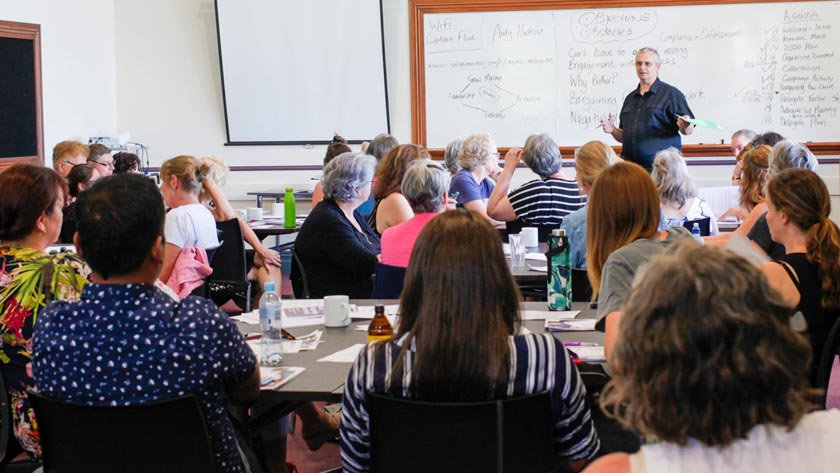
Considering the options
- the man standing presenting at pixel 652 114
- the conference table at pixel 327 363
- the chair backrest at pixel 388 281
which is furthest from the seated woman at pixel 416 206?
the man standing presenting at pixel 652 114

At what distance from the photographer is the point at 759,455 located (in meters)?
1.32

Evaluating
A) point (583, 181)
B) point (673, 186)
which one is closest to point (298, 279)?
point (583, 181)

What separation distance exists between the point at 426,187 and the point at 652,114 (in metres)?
Result: 3.64

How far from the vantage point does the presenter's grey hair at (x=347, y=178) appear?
4645mm

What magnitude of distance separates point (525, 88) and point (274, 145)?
2.36 metres

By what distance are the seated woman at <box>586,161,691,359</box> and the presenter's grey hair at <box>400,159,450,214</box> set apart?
4.34 ft

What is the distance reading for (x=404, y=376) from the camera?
2.04 meters

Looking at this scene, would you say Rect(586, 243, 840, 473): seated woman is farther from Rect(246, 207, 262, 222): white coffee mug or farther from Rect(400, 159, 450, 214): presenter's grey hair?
Rect(246, 207, 262, 222): white coffee mug

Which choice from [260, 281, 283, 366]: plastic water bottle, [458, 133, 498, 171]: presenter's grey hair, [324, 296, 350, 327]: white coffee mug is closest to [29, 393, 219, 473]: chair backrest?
[260, 281, 283, 366]: plastic water bottle

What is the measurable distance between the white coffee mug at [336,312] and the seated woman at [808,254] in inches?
53.1

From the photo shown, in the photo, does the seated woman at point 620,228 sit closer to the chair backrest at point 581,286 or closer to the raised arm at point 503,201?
the chair backrest at point 581,286

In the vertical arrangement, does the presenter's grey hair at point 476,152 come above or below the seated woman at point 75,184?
above

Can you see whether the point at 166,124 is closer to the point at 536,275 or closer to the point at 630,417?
the point at 536,275

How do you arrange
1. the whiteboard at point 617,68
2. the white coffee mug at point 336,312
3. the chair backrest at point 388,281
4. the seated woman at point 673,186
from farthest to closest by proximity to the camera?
the whiteboard at point 617,68 → the seated woman at point 673,186 → the chair backrest at point 388,281 → the white coffee mug at point 336,312
